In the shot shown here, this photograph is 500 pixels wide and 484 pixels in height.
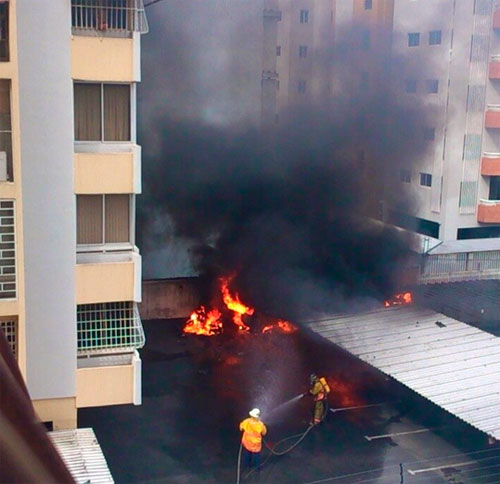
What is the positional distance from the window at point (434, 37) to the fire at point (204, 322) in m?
10.3

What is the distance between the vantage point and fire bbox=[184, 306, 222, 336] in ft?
52.2

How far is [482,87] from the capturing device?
68.7 feet

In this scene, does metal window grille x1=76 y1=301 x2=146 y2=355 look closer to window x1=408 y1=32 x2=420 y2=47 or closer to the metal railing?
the metal railing

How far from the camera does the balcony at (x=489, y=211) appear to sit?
850 inches

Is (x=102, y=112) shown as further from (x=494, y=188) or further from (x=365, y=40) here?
(x=494, y=188)

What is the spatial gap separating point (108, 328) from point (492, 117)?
53.6 ft

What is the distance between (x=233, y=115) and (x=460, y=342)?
9.49 m

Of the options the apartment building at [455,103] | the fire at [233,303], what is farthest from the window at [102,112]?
the apartment building at [455,103]

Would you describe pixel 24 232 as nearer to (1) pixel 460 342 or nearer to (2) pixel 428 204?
(1) pixel 460 342

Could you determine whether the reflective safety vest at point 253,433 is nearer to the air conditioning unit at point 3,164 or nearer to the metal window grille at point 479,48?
the air conditioning unit at point 3,164

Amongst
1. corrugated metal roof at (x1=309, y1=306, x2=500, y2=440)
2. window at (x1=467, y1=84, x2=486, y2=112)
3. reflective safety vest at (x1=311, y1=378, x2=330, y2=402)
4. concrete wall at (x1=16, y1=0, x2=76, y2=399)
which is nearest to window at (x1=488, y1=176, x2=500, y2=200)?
window at (x1=467, y1=84, x2=486, y2=112)

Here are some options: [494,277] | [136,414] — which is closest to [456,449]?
[136,414]

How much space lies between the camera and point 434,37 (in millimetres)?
21000

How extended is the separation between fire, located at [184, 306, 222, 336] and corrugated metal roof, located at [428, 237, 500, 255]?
24.9ft
